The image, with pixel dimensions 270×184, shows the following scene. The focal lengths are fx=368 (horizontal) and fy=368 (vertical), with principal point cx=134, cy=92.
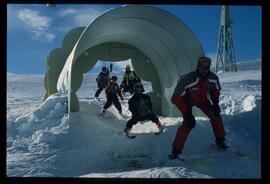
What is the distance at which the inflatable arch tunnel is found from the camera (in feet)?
25.6

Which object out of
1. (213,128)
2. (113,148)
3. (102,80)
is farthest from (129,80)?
(213,128)

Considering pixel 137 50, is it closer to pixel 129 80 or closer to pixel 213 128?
pixel 129 80

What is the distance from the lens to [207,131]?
6848mm

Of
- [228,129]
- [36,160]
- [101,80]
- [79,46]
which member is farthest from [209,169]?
[101,80]

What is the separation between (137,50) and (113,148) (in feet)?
14.0

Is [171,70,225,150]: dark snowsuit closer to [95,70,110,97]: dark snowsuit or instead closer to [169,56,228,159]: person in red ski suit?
[169,56,228,159]: person in red ski suit

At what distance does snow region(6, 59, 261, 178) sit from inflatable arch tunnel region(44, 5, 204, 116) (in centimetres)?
68

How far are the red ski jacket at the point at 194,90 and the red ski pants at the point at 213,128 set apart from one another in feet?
0.70

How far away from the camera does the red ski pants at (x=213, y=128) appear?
19.5 ft

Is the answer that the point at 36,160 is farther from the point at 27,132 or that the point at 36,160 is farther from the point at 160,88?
the point at 160,88

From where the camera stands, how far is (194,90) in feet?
20.8

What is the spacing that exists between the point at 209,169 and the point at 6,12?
3.65m

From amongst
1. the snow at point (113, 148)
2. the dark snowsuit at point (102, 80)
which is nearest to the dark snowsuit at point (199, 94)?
the snow at point (113, 148)

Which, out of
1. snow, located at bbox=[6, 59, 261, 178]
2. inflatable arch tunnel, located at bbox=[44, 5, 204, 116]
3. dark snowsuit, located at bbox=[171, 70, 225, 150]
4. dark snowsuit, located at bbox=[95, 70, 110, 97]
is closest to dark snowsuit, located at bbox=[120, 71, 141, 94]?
dark snowsuit, located at bbox=[95, 70, 110, 97]
